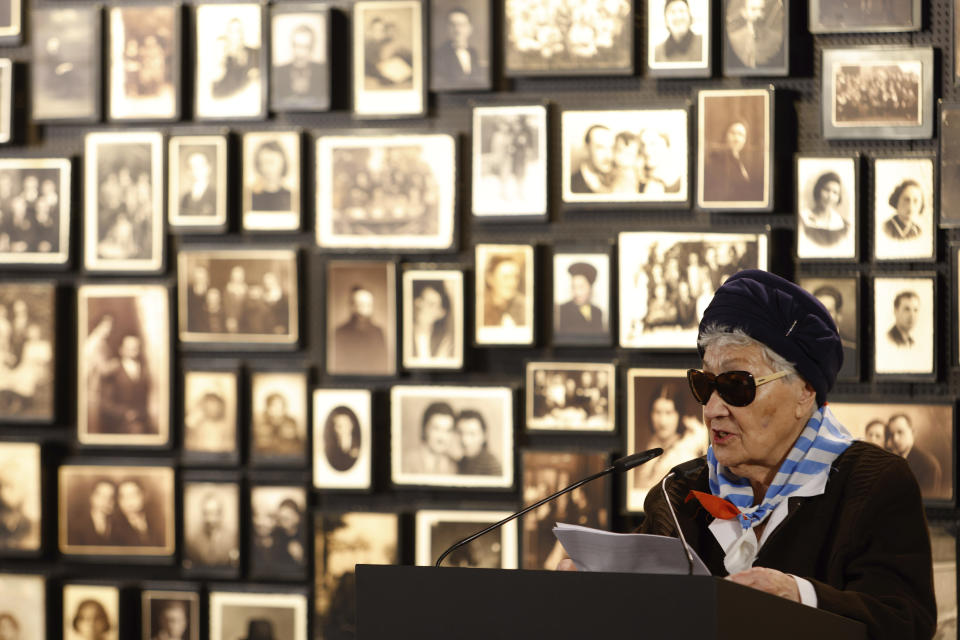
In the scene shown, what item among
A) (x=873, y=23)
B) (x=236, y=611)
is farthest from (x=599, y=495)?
(x=873, y=23)

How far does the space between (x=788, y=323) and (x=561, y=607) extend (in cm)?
98

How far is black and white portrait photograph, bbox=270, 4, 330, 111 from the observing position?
406 cm

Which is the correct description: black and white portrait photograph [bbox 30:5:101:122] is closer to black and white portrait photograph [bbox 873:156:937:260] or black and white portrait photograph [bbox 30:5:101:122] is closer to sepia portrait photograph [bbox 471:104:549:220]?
sepia portrait photograph [bbox 471:104:549:220]

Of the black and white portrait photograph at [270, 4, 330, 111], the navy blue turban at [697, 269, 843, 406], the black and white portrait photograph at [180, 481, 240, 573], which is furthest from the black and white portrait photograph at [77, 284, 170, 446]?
the navy blue turban at [697, 269, 843, 406]

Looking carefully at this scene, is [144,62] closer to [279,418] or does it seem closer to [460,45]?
[460,45]

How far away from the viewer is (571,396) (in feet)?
12.8

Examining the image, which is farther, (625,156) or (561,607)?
(625,156)

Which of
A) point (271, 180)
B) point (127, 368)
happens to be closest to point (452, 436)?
point (271, 180)

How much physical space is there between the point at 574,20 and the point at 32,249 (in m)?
Answer: 2.03

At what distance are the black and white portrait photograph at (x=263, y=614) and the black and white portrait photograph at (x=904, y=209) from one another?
2.20 meters

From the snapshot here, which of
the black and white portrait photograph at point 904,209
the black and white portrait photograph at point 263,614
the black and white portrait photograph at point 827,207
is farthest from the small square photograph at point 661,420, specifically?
the black and white portrait photograph at point 263,614

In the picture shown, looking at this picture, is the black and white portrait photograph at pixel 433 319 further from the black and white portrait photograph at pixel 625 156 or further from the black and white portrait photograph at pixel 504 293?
the black and white portrait photograph at pixel 625 156

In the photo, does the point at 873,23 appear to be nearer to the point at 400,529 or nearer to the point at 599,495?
the point at 599,495

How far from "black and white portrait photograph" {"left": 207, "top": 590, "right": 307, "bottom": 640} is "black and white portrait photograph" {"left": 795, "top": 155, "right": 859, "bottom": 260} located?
6.60 ft
